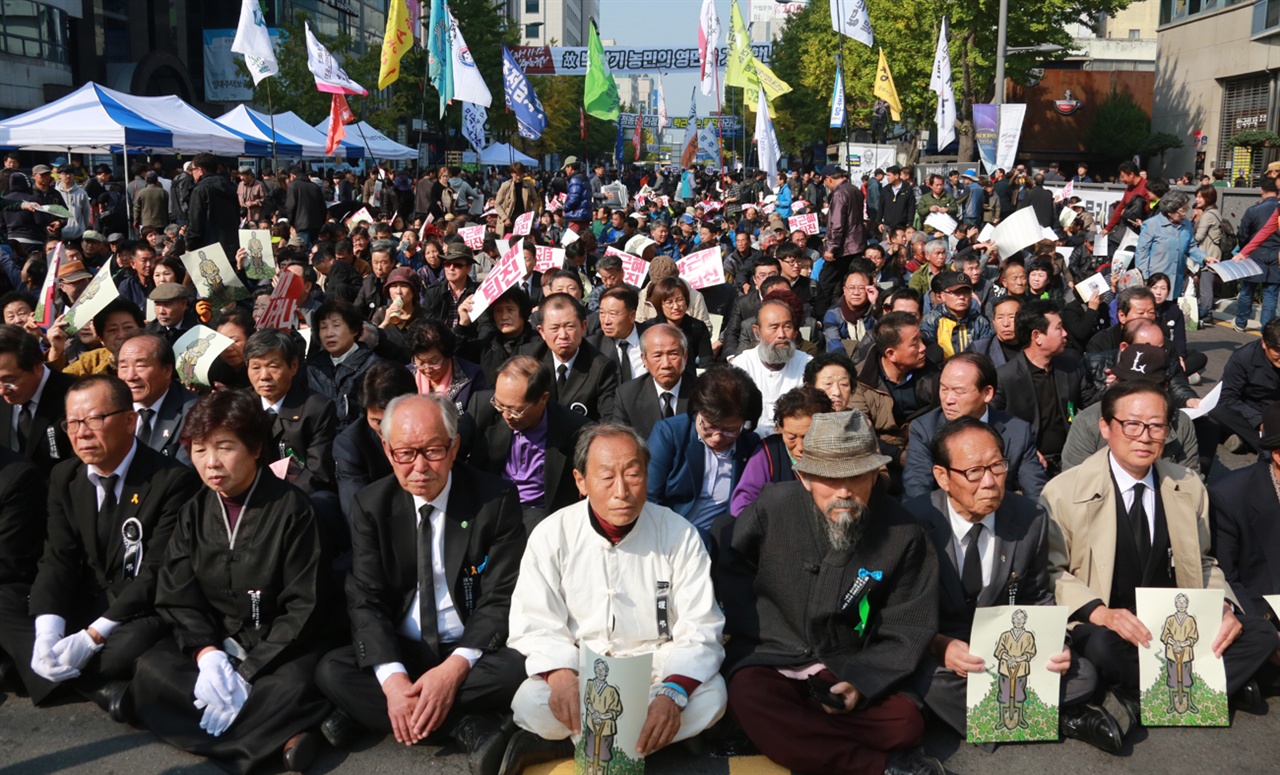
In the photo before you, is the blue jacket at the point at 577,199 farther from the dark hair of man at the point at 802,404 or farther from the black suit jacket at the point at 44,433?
the dark hair of man at the point at 802,404

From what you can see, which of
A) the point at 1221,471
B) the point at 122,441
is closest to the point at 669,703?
the point at 122,441

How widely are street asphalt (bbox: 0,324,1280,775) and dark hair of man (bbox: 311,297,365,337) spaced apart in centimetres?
306

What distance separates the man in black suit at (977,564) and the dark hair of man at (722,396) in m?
0.98

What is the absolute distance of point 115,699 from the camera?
181 inches

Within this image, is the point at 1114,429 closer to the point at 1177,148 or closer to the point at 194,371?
the point at 194,371

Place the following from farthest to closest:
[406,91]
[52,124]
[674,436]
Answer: [406,91] < [52,124] < [674,436]

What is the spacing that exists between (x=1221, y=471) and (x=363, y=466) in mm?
6343

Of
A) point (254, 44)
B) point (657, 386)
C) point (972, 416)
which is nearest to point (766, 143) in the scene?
point (254, 44)

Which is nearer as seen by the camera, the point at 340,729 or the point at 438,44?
the point at 340,729

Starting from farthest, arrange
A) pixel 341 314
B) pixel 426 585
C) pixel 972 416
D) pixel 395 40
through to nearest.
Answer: pixel 395 40 → pixel 341 314 → pixel 972 416 → pixel 426 585

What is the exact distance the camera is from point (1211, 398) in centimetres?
741

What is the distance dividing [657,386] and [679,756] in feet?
8.40

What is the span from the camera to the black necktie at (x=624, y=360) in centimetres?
776

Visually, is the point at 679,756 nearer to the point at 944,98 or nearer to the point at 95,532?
the point at 95,532
